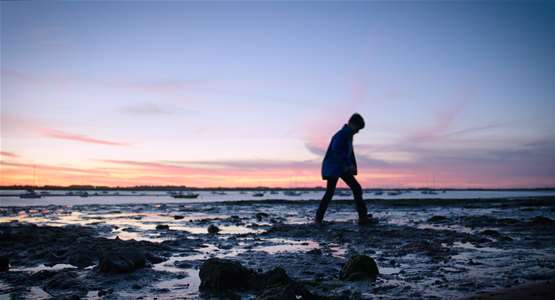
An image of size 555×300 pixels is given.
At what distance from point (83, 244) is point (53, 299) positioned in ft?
13.3

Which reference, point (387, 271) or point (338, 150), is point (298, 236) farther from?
point (387, 271)

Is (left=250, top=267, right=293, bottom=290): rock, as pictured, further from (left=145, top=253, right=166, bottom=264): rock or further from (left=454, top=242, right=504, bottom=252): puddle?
(left=454, top=242, right=504, bottom=252): puddle

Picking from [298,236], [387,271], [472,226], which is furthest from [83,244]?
[472,226]

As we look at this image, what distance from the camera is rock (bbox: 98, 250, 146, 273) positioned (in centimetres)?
587

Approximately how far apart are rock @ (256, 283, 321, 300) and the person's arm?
795cm

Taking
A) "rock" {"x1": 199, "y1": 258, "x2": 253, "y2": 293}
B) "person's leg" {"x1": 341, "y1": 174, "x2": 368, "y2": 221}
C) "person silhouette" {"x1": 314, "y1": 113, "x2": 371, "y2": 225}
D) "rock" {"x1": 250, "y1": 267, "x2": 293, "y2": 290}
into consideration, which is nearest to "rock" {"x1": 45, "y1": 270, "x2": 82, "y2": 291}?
"rock" {"x1": 199, "y1": 258, "x2": 253, "y2": 293}

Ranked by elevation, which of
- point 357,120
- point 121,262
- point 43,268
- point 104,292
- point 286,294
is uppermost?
point 357,120

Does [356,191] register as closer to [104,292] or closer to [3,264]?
[104,292]

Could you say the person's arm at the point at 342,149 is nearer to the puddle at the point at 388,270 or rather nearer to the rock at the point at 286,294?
the puddle at the point at 388,270

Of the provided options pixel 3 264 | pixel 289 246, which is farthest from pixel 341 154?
pixel 3 264

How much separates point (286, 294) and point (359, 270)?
1640mm

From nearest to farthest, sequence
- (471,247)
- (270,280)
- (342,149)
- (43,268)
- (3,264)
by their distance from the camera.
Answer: (270,280) < (3,264) < (43,268) < (471,247) < (342,149)

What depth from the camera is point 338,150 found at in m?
12.0

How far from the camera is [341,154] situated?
12008 millimetres
